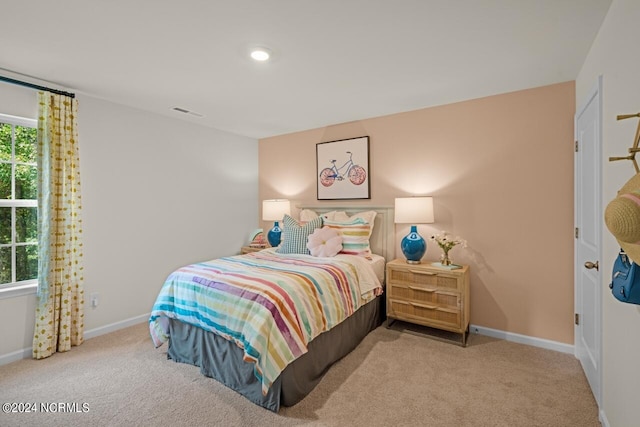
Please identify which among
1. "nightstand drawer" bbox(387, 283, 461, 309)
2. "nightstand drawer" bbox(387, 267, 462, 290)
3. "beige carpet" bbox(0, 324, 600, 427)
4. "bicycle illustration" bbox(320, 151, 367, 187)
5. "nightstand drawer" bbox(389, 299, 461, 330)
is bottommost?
"beige carpet" bbox(0, 324, 600, 427)

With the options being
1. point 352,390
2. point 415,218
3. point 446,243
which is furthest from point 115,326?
point 446,243

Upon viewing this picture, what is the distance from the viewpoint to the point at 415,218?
3.21 meters

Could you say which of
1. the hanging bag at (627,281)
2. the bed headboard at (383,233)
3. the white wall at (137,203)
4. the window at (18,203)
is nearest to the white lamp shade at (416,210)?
the bed headboard at (383,233)

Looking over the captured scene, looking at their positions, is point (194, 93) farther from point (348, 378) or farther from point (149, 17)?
point (348, 378)

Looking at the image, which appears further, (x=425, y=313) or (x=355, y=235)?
(x=355, y=235)

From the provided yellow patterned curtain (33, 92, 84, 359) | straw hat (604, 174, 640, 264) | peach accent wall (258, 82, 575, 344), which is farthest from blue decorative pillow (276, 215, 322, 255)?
straw hat (604, 174, 640, 264)

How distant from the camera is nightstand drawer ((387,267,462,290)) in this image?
2.91 meters

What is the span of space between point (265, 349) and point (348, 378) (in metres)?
0.84

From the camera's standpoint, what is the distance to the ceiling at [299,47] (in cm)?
176

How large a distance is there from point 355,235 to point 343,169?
1.03 meters

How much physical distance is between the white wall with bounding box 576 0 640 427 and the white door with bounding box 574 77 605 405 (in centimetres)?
12

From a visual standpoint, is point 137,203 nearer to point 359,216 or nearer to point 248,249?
point 248,249

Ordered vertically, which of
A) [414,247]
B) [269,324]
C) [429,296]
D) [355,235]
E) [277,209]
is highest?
[277,209]

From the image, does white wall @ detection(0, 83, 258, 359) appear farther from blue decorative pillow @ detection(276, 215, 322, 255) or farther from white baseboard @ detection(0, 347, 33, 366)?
blue decorative pillow @ detection(276, 215, 322, 255)
